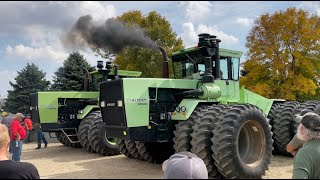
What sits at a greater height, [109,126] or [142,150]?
[109,126]

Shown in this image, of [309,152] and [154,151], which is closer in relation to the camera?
[309,152]

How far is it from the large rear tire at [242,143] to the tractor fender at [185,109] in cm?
81

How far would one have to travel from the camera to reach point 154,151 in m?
10.4

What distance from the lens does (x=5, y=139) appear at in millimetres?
3738

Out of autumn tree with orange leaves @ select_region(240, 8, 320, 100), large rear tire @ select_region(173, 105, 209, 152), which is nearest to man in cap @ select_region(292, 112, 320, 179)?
large rear tire @ select_region(173, 105, 209, 152)

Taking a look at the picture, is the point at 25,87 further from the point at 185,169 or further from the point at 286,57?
the point at 185,169

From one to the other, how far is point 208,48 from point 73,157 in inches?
248

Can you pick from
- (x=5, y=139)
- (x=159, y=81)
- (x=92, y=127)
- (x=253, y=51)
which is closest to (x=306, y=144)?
(x=5, y=139)

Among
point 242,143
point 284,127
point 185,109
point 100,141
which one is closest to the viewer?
point 185,109

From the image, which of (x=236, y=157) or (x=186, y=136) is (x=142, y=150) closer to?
(x=186, y=136)

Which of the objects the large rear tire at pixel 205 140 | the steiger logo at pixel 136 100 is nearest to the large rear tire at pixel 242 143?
the large rear tire at pixel 205 140

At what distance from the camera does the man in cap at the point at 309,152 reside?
3.13 metres

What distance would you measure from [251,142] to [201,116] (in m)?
1.45

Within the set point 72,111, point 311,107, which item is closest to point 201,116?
point 311,107
